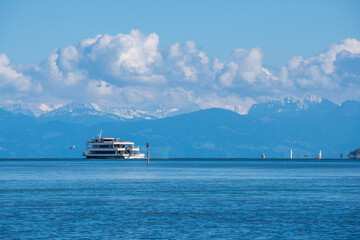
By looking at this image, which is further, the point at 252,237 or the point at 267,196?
the point at 267,196

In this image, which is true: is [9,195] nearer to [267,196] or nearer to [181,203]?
[181,203]

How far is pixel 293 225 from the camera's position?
5878 centimetres

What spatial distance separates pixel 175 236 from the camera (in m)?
52.9

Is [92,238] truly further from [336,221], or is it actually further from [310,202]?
[310,202]

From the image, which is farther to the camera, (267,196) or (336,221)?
(267,196)

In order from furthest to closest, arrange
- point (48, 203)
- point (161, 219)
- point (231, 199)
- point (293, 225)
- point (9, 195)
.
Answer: point (9, 195) → point (231, 199) → point (48, 203) → point (161, 219) → point (293, 225)

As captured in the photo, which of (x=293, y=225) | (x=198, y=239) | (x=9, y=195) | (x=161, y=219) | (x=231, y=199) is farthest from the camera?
(x=9, y=195)

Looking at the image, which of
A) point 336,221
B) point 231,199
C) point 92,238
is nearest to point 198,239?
point 92,238

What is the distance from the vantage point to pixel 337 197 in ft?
283

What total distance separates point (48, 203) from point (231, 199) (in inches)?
906

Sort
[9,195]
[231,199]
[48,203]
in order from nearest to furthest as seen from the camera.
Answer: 1. [48,203]
2. [231,199]
3. [9,195]

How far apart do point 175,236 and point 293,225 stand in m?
12.1

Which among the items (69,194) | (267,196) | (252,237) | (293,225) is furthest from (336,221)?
(69,194)

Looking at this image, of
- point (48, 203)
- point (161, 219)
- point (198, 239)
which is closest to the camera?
point (198, 239)
